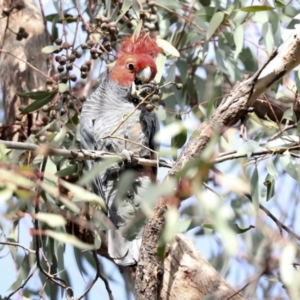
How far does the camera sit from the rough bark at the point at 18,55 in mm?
3352

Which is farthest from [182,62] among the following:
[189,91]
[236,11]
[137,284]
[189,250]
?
[137,284]

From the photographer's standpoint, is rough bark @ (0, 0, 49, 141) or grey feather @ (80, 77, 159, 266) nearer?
grey feather @ (80, 77, 159, 266)

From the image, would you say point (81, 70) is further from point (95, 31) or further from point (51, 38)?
point (51, 38)

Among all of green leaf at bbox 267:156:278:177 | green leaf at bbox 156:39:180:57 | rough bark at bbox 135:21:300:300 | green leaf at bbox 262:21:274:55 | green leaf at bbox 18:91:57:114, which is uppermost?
rough bark at bbox 135:21:300:300

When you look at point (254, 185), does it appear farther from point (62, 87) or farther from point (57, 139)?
point (62, 87)

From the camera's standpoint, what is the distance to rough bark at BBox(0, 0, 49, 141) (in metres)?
3.35

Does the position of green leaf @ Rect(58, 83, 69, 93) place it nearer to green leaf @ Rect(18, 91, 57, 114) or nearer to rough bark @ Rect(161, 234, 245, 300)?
green leaf @ Rect(18, 91, 57, 114)

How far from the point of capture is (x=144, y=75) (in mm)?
3211

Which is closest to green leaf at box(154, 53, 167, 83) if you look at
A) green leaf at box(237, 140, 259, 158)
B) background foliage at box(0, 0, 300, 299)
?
background foliage at box(0, 0, 300, 299)

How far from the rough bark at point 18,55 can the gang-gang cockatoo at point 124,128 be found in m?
0.33

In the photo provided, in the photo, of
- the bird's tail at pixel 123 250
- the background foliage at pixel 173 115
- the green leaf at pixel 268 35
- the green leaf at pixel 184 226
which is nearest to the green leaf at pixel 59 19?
the background foliage at pixel 173 115

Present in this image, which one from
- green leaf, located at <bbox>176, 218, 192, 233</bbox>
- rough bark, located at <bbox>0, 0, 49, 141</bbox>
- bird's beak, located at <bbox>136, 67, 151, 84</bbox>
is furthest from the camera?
rough bark, located at <bbox>0, 0, 49, 141</bbox>

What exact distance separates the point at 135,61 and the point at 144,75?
0.30 feet

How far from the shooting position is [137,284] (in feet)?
7.45
